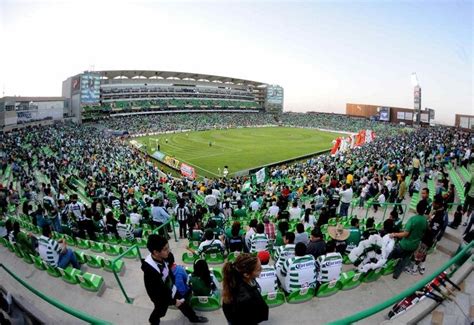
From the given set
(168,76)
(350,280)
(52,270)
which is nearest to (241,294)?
(350,280)

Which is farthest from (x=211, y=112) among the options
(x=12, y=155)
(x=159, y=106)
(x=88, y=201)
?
(x=88, y=201)

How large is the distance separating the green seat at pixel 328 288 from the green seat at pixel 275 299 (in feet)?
2.36

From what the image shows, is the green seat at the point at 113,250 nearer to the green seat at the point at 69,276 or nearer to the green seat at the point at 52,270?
the green seat at the point at 52,270

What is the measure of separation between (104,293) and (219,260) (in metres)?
2.53

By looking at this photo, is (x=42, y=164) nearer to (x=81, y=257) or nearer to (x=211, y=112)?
(x=81, y=257)

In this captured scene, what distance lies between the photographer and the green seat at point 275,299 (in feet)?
15.4

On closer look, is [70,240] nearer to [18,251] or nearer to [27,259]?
[18,251]

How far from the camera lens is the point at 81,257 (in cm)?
689

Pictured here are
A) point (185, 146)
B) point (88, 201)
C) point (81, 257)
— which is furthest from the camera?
point (185, 146)

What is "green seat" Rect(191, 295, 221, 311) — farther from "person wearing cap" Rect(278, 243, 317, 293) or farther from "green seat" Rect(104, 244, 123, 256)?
"green seat" Rect(104, 244, 123, 256)

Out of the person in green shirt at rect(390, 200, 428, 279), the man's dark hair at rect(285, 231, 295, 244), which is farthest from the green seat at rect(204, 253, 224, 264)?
the person in green shirt at rect(390, 200, 428, 279)

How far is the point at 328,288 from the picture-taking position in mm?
5094

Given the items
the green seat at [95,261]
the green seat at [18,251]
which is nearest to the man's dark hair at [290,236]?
the green seat at [95,261]

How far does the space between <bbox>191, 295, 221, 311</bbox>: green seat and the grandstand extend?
79.8 m
